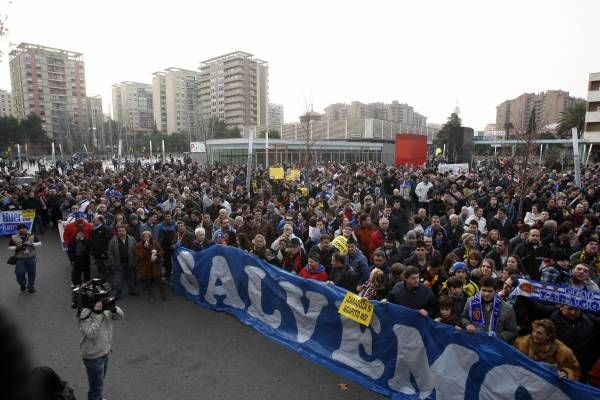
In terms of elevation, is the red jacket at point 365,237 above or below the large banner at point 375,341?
above

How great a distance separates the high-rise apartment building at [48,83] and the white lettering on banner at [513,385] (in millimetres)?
113149

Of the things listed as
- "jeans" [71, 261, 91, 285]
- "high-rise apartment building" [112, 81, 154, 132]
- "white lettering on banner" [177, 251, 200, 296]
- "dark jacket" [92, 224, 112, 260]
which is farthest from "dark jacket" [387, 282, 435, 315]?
"high-rise apartment building" [112, 81, 154, 132]

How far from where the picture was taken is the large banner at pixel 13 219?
12.6 m

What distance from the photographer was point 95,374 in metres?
4.67

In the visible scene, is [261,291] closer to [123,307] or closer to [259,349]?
[259,349]

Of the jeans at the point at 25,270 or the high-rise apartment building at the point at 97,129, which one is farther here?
the high-rise apartment building at the point at 97,129

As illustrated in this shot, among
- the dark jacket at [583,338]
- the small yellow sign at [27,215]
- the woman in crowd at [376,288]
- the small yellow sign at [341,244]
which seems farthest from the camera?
the small yellow sign at [27,215]

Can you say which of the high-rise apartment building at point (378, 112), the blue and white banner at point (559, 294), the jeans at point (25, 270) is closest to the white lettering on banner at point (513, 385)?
the blue and white banner at point (559, 294)

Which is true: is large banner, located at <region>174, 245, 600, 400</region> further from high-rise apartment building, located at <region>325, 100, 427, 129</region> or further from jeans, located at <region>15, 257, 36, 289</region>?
high-rise apartment building, located at <region>325, 100, 427, 129</region>

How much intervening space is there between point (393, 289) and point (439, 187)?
11.7 m

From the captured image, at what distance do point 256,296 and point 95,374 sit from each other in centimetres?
296

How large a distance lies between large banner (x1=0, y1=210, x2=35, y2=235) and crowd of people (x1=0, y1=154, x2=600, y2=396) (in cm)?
96

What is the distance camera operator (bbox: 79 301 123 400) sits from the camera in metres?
4.55

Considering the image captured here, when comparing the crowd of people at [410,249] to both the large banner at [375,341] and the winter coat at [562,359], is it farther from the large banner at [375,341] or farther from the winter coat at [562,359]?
the large banner at [375,341]
